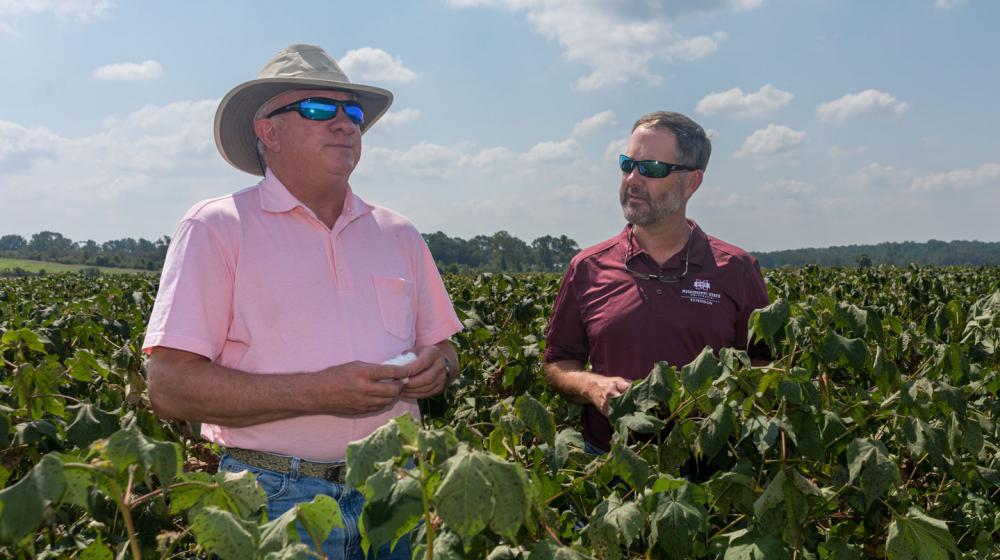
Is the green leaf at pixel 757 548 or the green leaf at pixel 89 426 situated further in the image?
the green leaf at pixel 89 426

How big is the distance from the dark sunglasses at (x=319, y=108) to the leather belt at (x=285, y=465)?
1.11 m

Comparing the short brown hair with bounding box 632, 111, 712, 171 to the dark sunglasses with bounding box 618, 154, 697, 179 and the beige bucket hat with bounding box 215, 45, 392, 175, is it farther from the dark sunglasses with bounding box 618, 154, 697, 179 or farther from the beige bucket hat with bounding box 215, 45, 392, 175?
the beige bucket hat with bounding box 215, 45, 392, 175

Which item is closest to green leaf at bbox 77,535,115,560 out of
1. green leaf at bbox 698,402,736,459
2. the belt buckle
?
the belt buckle

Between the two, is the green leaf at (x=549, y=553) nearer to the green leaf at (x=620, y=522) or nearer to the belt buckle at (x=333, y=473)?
the green leaf at (x=620, y=522)

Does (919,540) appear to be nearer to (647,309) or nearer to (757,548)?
(757,548)

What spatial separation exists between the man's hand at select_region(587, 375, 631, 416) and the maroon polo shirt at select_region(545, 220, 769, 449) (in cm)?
17

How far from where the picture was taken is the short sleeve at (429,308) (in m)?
2.98

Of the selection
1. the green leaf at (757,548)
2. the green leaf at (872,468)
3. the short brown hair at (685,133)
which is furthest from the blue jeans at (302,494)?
the short brown hair at (685,133)

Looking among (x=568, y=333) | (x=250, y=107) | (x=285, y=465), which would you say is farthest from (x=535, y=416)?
(x=250, y=107)

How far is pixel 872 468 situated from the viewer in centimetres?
182

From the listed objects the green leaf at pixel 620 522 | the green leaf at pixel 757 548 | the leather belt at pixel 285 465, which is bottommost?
the leather belt at pixel 285 465

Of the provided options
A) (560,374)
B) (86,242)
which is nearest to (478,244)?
(86,242)

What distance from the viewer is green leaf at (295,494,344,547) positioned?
128 cm

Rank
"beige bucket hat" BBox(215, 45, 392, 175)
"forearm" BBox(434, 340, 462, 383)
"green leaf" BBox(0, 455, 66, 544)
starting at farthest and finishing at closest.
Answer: "forearm" BBox(434, 340, 462, 383)
"beige bucket hat" BBox(215, 45, 392, 175)
"green leaf" BBox(0, 455, 66, 544)
